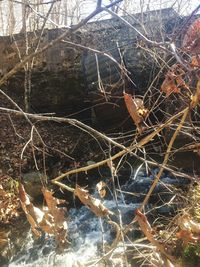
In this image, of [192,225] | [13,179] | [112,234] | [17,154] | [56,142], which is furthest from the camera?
[56,142]

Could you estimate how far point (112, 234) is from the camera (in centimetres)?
652

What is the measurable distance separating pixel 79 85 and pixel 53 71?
0.84 metres

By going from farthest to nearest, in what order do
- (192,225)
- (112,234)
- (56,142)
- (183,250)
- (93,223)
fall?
(56,142)
(93,223)
(112,234)
(183,250)
(192,225)

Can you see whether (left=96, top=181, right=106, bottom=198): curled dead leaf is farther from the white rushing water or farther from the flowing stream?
the white rushing water

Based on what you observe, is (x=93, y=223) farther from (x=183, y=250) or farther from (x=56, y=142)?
(x=56, y=142)

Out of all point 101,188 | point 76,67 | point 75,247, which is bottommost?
point 75,247

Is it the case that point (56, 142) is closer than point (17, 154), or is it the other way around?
point (17, 154)

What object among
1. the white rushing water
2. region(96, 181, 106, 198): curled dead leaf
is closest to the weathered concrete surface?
the white rushing water

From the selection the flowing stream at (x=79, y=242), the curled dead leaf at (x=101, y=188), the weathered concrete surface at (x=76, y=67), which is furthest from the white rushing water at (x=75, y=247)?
the curled dead leaf at (x=101, y=188)

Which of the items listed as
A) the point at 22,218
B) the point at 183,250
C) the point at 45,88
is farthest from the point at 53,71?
the point at 183,250

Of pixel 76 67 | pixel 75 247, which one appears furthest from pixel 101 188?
pixel 76 67

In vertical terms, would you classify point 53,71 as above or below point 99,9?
below

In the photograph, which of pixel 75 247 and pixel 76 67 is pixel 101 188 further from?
pixel 76 67

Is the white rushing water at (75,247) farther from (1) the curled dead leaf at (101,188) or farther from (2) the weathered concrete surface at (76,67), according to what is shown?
(1) the curled dead leaf at (101,188)
